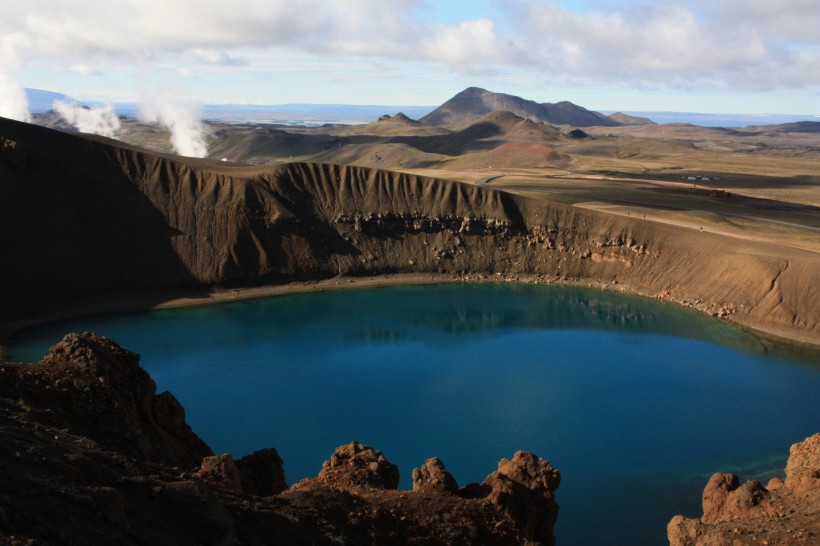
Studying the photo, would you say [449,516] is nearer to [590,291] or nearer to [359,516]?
[359,516]

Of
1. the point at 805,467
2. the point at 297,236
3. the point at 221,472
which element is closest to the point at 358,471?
the point at 221,472

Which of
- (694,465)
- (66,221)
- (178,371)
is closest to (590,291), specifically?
(694,465)

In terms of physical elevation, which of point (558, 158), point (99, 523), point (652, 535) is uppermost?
point (558, 158)

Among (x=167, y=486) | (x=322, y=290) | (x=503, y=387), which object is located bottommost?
(x=503, y=387)

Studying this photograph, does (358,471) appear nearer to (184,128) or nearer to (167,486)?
(167,486)

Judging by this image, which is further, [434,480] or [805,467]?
[805,467]

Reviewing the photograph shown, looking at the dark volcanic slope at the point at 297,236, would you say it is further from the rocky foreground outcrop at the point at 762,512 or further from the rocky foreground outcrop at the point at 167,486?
the rocky foreground outcrop at the point at 167,486
